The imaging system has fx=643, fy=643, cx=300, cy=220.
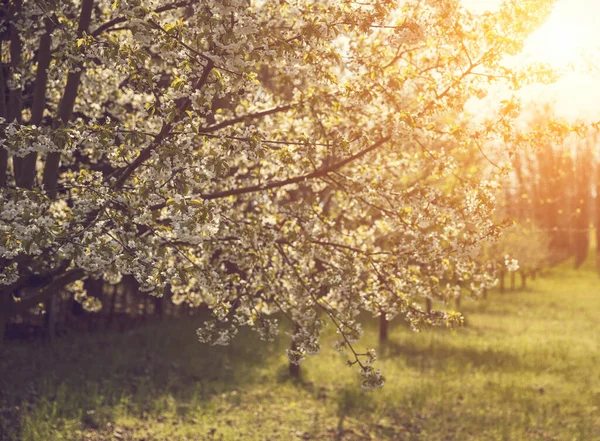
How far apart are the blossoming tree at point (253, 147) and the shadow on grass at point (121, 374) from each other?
478 cm

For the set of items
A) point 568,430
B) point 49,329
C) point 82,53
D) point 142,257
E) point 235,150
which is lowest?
point 568,430

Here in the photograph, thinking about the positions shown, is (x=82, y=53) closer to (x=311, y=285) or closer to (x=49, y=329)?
(x=311, y=285)

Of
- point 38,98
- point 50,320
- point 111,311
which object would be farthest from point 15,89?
point 111,311

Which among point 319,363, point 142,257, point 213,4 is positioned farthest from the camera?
point 319,363

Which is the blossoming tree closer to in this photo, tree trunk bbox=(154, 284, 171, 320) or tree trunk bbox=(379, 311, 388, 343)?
tree trunk bbox=(154, 284, 171, 320)

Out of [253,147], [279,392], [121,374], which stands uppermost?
[253,147]

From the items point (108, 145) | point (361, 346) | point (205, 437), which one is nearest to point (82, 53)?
point (108, 145)

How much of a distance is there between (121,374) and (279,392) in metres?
4.01

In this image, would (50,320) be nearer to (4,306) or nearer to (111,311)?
(111,311)

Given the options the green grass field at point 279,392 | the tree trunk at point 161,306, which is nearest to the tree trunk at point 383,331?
the green grass field at point 279,392

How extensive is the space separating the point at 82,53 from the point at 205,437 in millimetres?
8410

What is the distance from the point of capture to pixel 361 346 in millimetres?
22516

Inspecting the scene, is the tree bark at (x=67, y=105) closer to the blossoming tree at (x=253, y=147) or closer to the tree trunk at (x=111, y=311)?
the blossoming tree at (x=253, y=147)

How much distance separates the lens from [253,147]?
19.4ft
